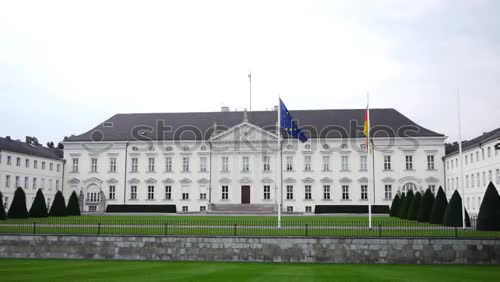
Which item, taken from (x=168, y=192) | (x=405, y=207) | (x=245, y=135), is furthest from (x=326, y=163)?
(x=168, y=192)

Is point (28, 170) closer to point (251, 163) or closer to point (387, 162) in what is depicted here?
point (251, 163)

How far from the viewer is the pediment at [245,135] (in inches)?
2298

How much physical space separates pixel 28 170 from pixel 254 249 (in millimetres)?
39684

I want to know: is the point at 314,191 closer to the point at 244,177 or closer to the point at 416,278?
the point at 244,177

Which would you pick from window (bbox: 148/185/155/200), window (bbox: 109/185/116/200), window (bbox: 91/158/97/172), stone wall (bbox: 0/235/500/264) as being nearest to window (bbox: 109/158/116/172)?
window (bbox: 91/158/97/172)

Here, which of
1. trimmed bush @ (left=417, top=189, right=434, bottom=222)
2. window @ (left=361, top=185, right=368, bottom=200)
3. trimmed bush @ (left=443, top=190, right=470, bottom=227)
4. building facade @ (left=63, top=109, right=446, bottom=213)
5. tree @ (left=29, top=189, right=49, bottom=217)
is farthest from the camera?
window @ (left=361, top=185, right=368, bottom=200)

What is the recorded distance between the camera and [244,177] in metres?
58.8

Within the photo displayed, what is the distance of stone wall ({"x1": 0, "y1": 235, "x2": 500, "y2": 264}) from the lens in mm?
23719

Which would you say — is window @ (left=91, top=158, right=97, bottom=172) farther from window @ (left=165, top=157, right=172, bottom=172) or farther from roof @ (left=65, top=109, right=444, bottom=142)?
window @ (left=165, top=157, right=172, bottom=172)

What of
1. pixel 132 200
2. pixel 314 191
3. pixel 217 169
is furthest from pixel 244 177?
pixel 132 200

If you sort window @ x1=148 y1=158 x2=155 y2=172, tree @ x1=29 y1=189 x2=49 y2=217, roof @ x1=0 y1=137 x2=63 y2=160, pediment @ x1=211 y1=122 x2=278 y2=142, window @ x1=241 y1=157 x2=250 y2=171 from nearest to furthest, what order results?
tree @ x1=29 y1=189 x2=49 y2=217, roof @ x1=0 y1=137 x2=63 y2=160, pediment @ x1=211 y1=122 x2=278 y2=142, window @ x1=241 y1=157 x2=250 y2=171, window @ x1=148 y1=158 x2=155 y2=172

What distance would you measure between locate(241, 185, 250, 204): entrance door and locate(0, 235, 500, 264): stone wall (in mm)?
33890

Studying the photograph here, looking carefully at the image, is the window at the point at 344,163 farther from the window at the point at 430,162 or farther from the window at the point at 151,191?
the window at the point at 151,191

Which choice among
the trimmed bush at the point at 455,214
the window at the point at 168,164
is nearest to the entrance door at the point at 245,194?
the window at the point at 168,164
